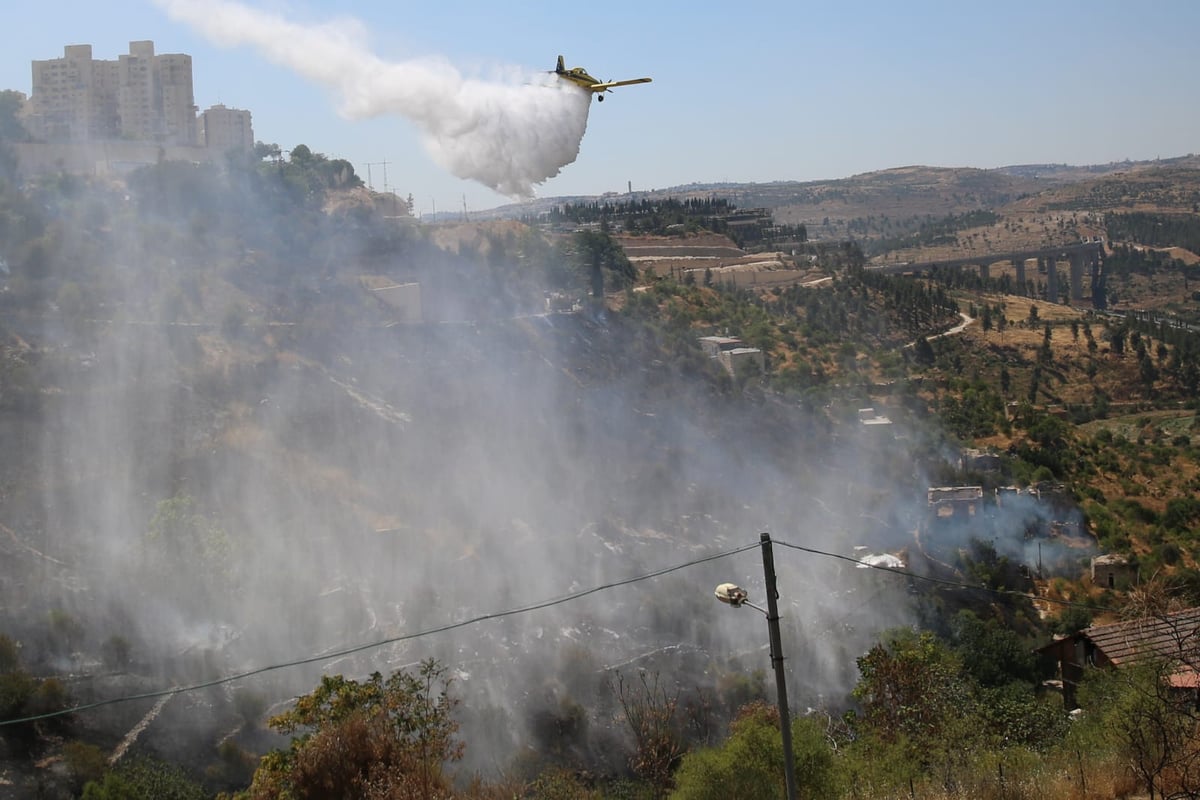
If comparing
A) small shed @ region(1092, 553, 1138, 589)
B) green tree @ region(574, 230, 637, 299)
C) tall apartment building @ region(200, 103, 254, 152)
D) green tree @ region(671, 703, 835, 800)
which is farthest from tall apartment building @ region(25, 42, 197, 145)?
green tree @ region(671, 703, 835, 800)

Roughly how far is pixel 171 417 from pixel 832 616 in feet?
66.3

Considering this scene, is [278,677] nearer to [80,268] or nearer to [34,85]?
[80,268]

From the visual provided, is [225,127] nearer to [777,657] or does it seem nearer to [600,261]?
[600,261]

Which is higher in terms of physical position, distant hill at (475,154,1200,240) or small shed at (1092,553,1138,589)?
distant hill at (475,154,1200,240)

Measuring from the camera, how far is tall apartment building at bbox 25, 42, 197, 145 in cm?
5531

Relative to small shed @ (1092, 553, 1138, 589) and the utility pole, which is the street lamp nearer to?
the utility pole

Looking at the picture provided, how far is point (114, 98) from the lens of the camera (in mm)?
58438

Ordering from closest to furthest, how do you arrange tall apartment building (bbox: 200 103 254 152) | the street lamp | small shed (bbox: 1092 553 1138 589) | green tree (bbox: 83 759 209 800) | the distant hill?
the street lamp < green tree (bbox: 83 759 209 800) < small shed (bbox: 1092 553 1138 589) < tall apartment building (bbox: 200 103 254 152) < the distant hill

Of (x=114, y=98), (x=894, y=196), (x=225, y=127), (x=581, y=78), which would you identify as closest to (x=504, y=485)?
(x=581, y=78)

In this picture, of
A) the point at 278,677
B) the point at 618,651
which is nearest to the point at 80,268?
the point at 278,677

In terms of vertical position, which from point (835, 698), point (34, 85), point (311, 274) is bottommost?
point (835, 698)

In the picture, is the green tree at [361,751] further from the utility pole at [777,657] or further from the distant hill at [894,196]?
the distant hill at [894,196]

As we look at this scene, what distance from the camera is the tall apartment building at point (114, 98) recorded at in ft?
181

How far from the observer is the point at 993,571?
33812 millimetres
